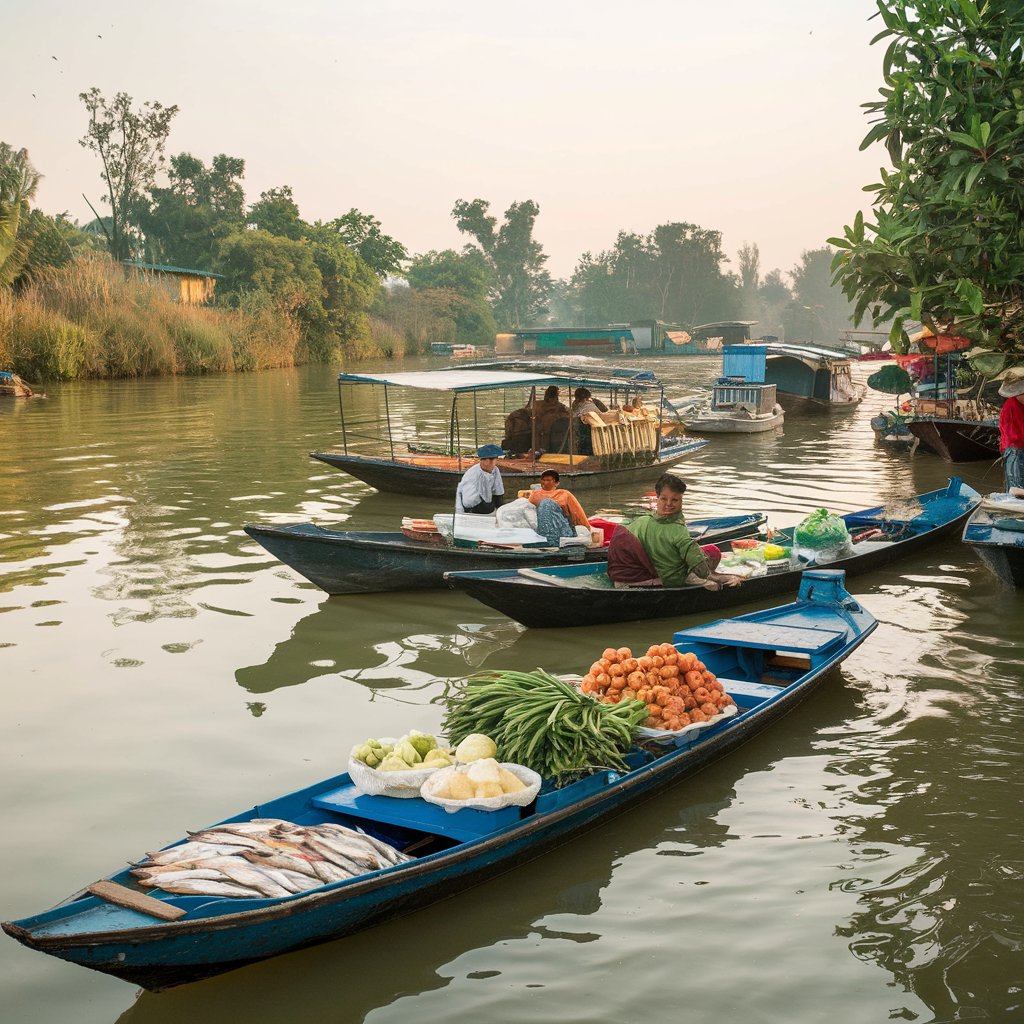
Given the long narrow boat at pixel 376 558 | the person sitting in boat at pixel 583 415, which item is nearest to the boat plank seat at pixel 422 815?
the long narrow boat at pixel 376 558

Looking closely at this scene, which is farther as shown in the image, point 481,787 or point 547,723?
point 547,723

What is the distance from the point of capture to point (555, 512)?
9.85m

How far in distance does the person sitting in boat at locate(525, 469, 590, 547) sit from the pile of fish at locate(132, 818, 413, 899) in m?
5.50

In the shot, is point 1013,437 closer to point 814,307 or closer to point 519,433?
point 519,433

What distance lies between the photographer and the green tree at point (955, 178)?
8.34m

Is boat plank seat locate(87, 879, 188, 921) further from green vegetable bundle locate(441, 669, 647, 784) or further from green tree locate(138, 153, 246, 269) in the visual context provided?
green tree locate(138, 153, 246, 269)

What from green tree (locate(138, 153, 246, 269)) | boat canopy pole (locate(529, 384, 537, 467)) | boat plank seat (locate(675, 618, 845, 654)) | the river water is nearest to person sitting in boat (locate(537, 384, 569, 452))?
boat canopy pole (locate(529, 384, 537, 467))

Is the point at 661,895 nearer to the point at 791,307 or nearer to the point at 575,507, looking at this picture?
the point at 575,507

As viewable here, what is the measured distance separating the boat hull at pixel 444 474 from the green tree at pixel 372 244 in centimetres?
5466

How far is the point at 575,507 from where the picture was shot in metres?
10.1

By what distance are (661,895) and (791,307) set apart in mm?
158141

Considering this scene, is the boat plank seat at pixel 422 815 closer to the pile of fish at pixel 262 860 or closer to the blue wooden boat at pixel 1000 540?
the pile of fish at pixel 262 860

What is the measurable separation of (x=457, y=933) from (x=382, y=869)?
58 cm

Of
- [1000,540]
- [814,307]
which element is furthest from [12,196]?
[814,307]
